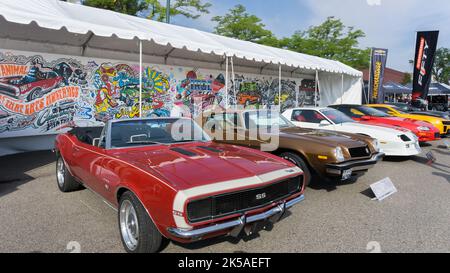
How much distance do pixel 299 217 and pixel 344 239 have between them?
2.30 ft

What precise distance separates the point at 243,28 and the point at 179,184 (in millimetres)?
21510

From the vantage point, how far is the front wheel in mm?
2557

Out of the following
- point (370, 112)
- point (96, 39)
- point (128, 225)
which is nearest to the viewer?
point (128, 225)

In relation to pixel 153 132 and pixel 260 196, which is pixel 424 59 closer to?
pixel 153 132

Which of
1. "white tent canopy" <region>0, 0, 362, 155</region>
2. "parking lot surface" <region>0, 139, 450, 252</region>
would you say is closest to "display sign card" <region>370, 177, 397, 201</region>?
"parking lot surface" <region>0, 139, 450, 252</region>

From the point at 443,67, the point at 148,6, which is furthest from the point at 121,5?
the point at 443,67

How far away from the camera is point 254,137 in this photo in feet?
17.7

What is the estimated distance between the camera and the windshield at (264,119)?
5.71m

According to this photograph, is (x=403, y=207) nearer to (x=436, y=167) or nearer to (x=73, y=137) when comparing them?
(x=436, y=167)

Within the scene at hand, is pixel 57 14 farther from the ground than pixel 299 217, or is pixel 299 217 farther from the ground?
pixel 57 14

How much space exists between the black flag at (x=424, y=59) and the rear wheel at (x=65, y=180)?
59.8ft

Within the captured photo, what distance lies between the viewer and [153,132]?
3.86 m

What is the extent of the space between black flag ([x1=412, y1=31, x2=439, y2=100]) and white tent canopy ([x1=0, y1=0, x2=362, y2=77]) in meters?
9.26
